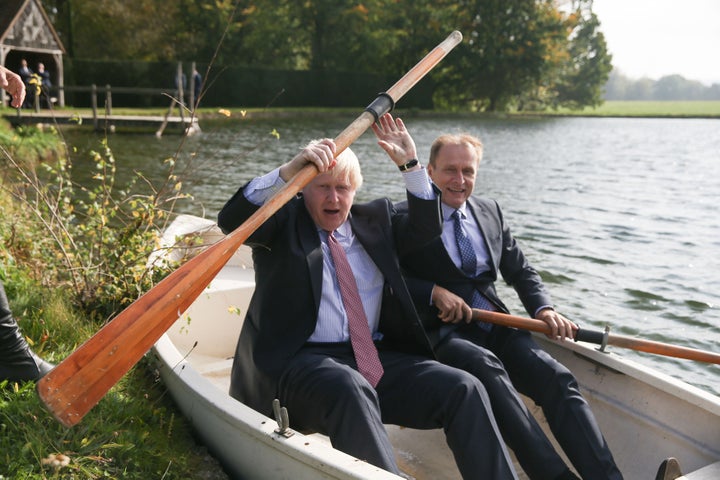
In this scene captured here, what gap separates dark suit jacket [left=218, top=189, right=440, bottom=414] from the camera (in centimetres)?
274

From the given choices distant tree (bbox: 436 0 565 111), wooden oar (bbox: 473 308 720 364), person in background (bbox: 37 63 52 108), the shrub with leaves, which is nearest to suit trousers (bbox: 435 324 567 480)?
wooden oar (bbox: 473 308 720 364)

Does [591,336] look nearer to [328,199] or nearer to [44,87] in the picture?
[328,199]

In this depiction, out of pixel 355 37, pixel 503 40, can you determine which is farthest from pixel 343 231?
pixel 503 40

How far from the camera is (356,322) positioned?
9.24ft

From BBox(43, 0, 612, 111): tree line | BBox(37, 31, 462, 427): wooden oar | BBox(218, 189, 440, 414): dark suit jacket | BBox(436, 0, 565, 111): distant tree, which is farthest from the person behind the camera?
BBox(436, 0, 565, 111): distant tree

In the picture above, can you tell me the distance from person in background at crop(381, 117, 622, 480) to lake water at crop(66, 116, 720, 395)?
3.04 ft

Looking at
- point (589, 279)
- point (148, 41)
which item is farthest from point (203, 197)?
point (148, 41)

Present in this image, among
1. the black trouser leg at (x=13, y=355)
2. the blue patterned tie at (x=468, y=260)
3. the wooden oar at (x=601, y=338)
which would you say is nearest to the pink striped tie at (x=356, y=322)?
the wooden oar at (x=601, y=338)

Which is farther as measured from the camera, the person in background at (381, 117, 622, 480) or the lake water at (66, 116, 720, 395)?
the lake water at (66, 116, 720, 395)

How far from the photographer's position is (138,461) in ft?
9.56

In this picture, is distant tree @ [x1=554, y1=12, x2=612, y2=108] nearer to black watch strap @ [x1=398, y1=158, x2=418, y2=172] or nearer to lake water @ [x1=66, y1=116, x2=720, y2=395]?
lake water @ [x1=66, y1=116, x2=720, y2=395]

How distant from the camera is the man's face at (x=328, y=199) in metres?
2.81

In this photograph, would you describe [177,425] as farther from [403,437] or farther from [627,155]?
[627,155]

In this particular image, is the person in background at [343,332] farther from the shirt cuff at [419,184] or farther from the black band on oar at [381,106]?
the black band on oar at [381,106]
